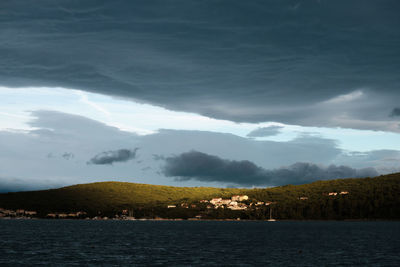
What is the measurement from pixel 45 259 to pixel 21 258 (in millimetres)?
6686

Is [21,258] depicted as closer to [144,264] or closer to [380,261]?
[144,264]

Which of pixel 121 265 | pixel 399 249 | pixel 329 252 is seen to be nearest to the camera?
pixel 121 265

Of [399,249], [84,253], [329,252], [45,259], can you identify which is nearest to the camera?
[45,259]

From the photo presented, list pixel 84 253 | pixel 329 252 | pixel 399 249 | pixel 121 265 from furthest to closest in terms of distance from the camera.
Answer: pixel 399 249, pixel 329 252, pixel 84 253, pixel 121 265

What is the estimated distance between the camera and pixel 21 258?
4656 inches

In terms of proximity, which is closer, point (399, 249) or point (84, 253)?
point (84, 253)

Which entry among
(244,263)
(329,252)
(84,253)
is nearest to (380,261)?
(329,252)

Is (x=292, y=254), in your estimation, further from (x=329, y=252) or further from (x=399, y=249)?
(x=399, y=249)

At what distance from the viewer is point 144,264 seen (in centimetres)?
10756

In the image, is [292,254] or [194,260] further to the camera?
[292,254]

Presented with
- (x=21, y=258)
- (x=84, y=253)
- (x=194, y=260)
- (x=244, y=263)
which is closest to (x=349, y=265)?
(x=244, y=263)

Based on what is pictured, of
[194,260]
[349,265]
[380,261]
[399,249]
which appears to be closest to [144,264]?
[194,260]

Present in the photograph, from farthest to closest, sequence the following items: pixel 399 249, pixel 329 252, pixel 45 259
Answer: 1. pixel 399 249
2. pixel 329 252
3. pixel 45 259

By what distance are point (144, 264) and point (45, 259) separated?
24696mm
